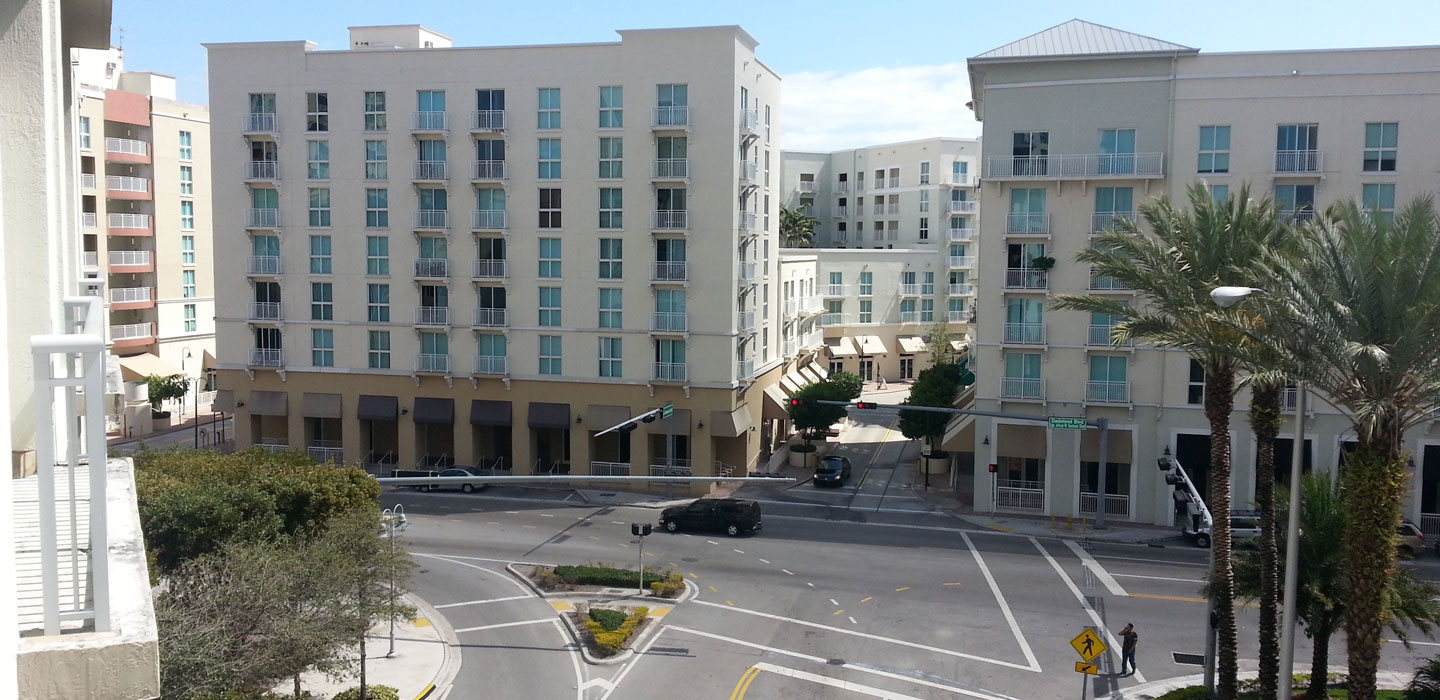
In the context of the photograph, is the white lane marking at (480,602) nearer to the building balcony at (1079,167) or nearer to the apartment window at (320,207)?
the building balcony at (1079,167)

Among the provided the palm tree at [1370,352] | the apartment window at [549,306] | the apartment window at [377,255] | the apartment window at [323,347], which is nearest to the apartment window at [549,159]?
the apartment window at [549,306]

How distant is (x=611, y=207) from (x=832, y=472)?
634 inches

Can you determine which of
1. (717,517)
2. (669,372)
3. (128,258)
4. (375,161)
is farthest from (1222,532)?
(128,258)

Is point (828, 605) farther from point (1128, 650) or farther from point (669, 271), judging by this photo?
point (669, 271)

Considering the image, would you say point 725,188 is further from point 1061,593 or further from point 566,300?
point 1061,593

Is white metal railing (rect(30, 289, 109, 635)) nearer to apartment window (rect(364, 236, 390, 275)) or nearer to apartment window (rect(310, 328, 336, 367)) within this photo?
apartment window (rect(364, 236, 390, 275))

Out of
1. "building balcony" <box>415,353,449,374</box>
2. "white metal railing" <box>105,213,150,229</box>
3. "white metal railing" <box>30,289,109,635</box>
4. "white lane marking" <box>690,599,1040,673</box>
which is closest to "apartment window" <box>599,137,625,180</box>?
"building balcony" <box>415,353,449,374</box>

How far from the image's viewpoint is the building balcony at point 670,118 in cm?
4944

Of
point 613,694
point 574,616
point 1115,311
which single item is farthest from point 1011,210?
point 613,694

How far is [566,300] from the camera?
51.8 m

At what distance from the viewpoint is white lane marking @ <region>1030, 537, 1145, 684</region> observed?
1193 inches

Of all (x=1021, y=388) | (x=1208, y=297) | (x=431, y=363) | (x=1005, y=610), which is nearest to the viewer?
(x=1208, y=297)

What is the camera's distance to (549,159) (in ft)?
168

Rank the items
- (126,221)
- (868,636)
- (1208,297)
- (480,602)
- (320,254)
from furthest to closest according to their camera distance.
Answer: (126,221) < (320,254) < (480,602) < (868,636) < (1208,297)
